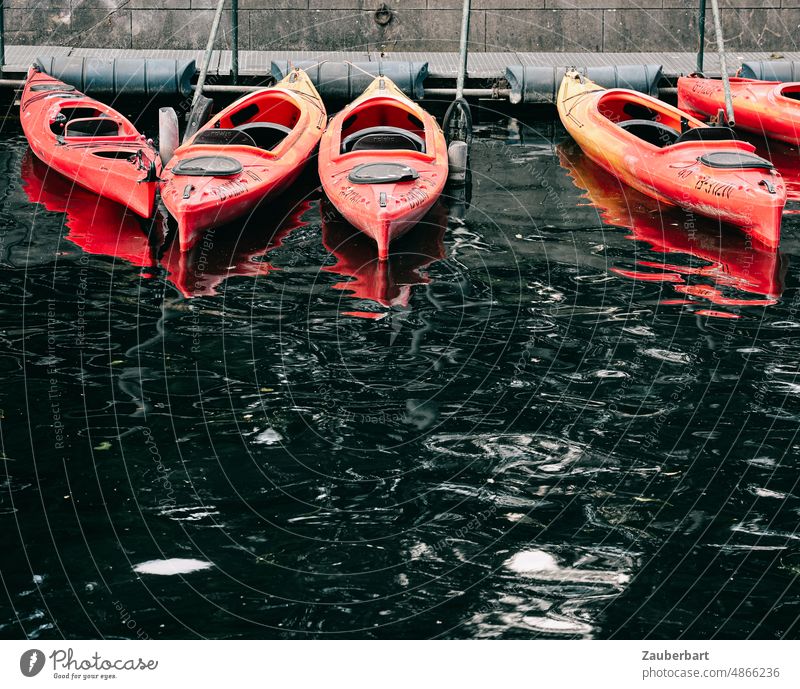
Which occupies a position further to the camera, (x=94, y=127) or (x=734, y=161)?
(x=94, y=127)

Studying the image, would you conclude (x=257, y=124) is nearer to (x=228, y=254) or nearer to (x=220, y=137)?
(x=220, y=137)

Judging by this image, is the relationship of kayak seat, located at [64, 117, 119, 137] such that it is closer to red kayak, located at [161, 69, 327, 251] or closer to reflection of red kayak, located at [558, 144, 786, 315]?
red kayak, located at [161, 69, 327, 251]

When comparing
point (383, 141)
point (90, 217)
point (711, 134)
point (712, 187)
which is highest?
point (711, 134)

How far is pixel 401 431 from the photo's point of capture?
30.3 feet

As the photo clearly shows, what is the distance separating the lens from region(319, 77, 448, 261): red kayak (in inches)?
502

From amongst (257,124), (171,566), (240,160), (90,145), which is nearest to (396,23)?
(257,124)

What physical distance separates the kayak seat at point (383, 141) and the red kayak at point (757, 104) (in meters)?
5.90

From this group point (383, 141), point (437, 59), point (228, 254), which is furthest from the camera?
point (437, 59)

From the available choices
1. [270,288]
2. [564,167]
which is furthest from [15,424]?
[564,167]

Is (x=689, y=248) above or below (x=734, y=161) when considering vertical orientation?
below

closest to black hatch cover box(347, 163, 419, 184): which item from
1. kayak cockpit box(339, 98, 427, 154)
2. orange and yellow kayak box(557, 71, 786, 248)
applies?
kayak cockpit box(339, 98, 427, 154)

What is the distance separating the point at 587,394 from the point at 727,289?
316 centimetres
